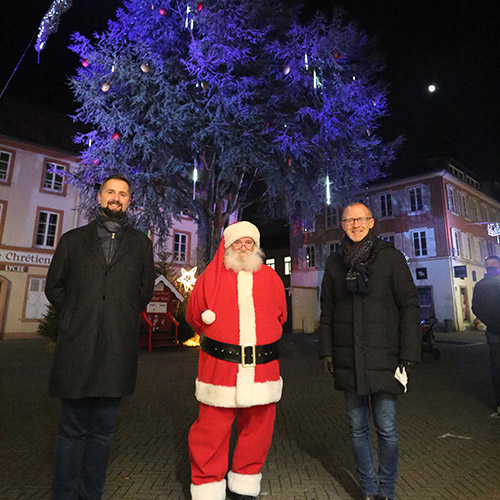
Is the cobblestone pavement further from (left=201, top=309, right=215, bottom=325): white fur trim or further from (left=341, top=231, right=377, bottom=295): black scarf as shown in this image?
(left=341, top=231, right=377, bottom=295): black scarf

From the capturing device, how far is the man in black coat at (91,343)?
2201 millimetres

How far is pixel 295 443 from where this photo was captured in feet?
12.4

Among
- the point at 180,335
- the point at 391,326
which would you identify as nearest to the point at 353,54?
the point at 180,335

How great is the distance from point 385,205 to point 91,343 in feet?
89.6

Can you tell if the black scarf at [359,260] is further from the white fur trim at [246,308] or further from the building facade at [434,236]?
the building facade at [434,236]

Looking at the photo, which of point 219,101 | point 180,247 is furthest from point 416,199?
point 219,101

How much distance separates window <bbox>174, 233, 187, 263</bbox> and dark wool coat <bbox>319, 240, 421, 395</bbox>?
22311 millimetres

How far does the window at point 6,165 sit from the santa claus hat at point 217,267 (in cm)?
2045

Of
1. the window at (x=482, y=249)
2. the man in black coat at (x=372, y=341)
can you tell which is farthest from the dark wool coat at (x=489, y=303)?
the window at (x=482, y=249)

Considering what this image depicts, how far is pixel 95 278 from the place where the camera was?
235 centimetres

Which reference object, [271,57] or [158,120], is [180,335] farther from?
[271,57]

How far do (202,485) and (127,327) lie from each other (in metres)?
1.13

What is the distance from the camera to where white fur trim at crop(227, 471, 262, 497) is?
249 cm

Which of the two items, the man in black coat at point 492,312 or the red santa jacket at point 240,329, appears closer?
the red santa jacket at point 240,329
